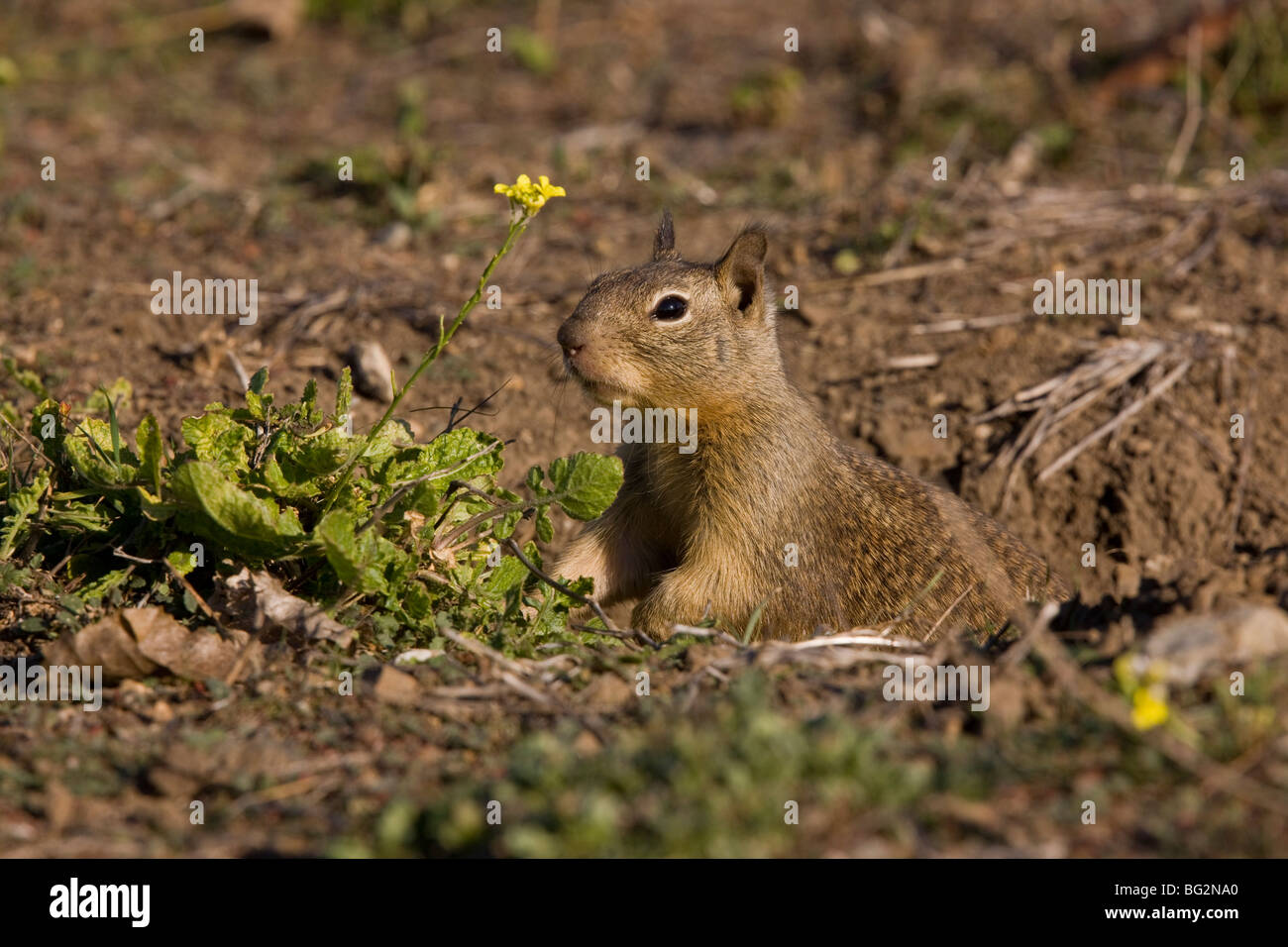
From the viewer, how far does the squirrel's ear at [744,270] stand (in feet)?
19.0

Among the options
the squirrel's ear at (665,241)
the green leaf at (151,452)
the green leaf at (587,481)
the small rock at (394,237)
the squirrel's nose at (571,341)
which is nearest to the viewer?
the green leaf at (151,452)

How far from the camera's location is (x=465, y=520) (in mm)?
4988

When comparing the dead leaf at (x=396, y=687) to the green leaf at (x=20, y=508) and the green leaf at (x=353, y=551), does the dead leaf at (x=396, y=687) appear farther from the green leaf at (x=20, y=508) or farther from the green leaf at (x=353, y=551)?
the green leaf at (x=20, y=508)

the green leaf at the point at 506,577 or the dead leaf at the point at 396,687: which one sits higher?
the green leaf at the point at 506,577

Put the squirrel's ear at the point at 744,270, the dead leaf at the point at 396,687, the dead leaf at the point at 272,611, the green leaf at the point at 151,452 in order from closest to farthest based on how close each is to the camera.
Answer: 1. the dead leaf at the point at 396,687
2. the green leaf at the point at 151,452
3. the dead leaf at the point at 272,611
4. the squirrel's ear at the point at 744,270

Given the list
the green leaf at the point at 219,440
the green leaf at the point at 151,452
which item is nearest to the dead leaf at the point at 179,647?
the green leaf at the point at 151,452

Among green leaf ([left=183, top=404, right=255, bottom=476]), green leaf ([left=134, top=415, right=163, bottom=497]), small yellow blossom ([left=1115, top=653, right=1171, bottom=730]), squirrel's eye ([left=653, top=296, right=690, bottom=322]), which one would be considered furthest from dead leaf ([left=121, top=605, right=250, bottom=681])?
small yellow blossom ([left=1115, top=653, right=1171, bottom=730])

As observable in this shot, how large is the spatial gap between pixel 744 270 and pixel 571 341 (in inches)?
39.6

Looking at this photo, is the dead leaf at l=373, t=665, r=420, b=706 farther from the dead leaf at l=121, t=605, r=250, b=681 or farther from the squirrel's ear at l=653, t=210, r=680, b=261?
the squirrel's ear at l=653, t=210, r=680, b=261

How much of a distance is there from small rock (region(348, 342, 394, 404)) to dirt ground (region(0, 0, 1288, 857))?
5.6 inches

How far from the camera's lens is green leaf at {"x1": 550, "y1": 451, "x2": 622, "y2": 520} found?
4.81m

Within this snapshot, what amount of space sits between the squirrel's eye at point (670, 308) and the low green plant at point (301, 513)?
1120 millimetres

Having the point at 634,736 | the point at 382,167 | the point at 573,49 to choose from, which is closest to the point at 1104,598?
the point at 634,736
